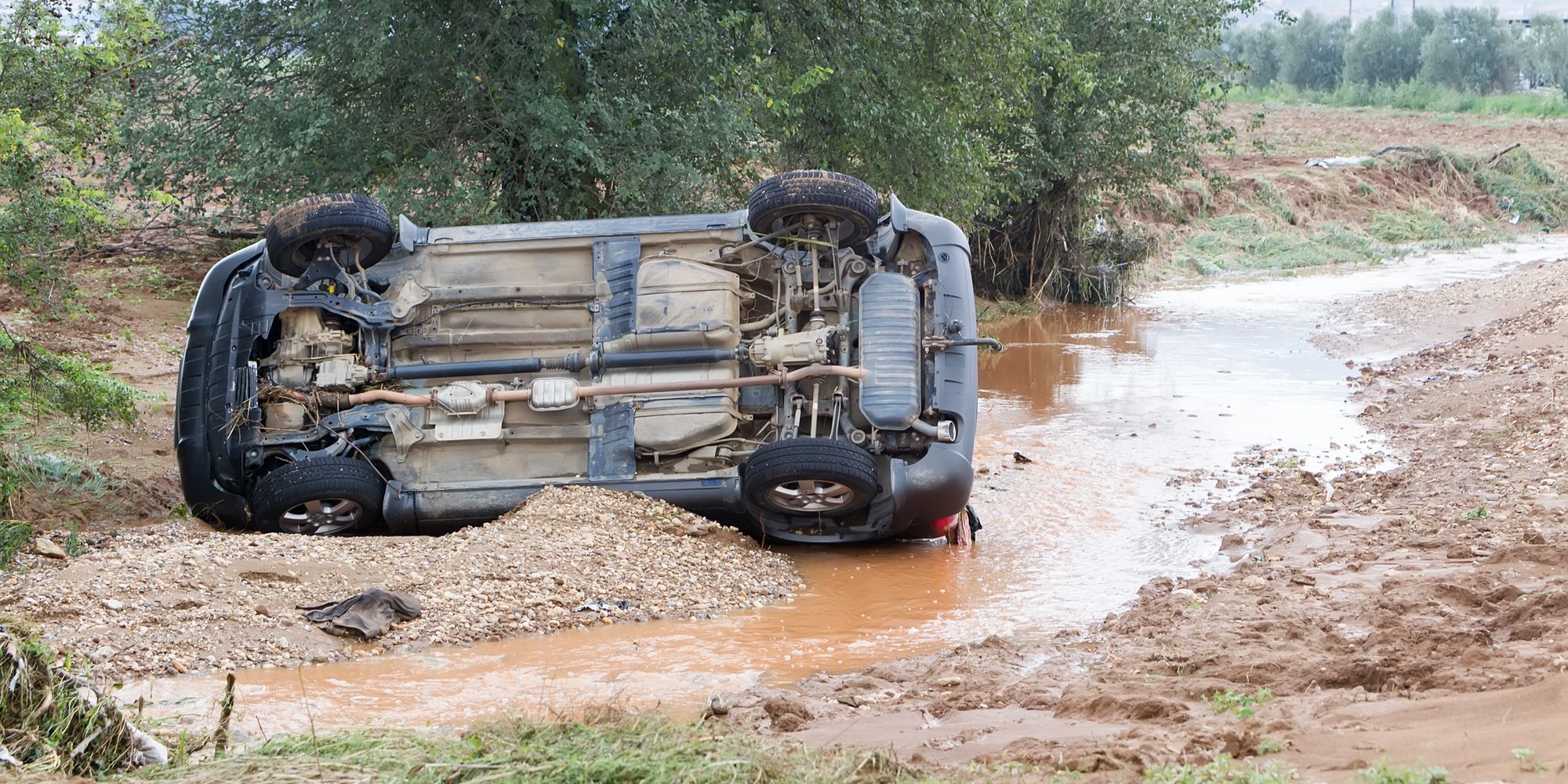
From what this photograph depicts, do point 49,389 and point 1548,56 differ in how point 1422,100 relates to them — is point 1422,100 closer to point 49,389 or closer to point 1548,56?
point 1548,56

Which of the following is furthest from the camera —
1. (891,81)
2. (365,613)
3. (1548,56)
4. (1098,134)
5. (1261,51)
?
(1261,51)

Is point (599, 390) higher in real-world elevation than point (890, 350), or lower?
lower

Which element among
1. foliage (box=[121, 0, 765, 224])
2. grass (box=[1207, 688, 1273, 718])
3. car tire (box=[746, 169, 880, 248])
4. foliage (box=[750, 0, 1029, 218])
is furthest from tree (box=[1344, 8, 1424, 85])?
grass (box=[1207, 688, 1273, 718])

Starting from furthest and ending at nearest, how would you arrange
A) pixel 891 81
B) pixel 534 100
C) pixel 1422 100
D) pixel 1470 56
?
pixel 1470 56
pixel 1422 100
pixel 891 81
pixel 534 100

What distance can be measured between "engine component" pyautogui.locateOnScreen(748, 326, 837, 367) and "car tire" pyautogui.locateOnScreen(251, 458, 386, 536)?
237 cm

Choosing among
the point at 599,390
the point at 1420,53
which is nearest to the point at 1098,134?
the point at 599,390

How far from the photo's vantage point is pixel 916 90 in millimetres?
15383

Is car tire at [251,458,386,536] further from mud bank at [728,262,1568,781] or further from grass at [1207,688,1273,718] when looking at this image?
grass at [1207,688,1273,718]

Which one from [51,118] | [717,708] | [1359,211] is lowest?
[717,708]

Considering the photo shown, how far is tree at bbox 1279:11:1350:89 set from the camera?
67188 mm

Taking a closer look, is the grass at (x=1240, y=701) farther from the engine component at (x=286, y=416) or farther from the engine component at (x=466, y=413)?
the engine component at (x=286, y=416)

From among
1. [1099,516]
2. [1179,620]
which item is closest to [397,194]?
[1099,516]

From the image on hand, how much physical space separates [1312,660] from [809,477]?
3.27m

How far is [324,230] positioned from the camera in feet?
29.1
